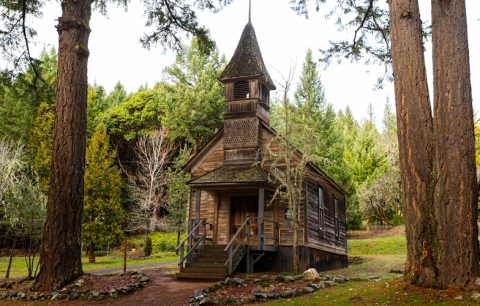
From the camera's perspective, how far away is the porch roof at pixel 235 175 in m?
14.1

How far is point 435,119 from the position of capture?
680 cm

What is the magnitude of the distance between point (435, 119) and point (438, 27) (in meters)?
1.74

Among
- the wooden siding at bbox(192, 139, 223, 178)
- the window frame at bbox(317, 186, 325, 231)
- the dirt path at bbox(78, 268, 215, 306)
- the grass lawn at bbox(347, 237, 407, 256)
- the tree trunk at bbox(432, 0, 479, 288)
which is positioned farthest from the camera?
the grass lawn at bbox(347, 237, 407, 256)

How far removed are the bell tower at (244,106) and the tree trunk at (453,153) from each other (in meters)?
9.54

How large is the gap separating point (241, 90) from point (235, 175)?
4.20m

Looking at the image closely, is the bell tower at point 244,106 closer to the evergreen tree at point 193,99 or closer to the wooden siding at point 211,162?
the wooden siding at point 211,162

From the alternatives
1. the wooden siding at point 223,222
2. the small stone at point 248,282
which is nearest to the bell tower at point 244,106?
the wooden siding at point 223,222

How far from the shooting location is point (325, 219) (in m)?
18.3

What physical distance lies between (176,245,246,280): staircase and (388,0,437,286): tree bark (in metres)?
6.82

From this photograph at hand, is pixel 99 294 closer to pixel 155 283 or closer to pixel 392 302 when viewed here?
pixel 155 283

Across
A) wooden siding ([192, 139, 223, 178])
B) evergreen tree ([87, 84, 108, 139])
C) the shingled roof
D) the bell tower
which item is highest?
evergreen tree ([87, 84, 108, 139])

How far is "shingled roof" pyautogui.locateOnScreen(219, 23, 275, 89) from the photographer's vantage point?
16.7m

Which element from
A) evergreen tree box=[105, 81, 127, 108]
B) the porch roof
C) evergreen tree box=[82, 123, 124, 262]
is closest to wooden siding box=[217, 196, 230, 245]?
the porch roof

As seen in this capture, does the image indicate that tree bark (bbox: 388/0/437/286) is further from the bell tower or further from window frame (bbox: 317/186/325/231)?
window frame (bbox: 317/186/325/231)
